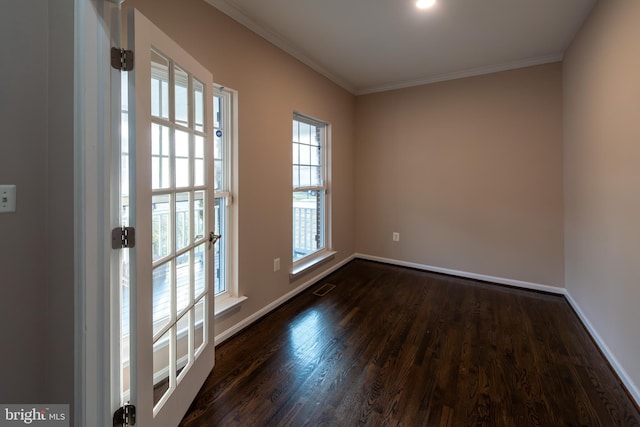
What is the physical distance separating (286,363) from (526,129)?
3.52m

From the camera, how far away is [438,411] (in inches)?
60.4

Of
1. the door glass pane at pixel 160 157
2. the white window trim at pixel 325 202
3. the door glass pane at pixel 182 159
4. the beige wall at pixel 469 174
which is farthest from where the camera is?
the white window trim at pixel 325 202

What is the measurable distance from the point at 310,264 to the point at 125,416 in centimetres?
230

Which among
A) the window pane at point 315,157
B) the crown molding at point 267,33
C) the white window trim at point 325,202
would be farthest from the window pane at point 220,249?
the window pane at point 315,157

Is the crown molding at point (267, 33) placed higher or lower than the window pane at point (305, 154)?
higher

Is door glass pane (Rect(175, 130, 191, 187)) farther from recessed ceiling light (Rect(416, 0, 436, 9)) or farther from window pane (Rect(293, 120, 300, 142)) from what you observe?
recessed ceiling light (Rect(416, 0, 436, 9))

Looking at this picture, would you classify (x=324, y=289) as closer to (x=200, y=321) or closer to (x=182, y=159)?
(x=200, y=321)

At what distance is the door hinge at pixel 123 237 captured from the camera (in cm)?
111

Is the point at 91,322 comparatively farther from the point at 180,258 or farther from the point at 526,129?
the point at 526,129

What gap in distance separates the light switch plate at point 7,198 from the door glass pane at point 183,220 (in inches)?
23.1

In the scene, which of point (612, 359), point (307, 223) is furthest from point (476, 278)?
point (307, 223)

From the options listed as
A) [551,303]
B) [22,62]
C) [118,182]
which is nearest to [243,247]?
[118,182]

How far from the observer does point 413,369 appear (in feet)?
6.16

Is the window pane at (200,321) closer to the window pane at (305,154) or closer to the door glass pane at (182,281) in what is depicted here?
the door glass pane at (182,281)
